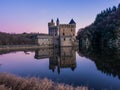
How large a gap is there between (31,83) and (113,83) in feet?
32.7

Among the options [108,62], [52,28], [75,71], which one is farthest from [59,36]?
[75,71]

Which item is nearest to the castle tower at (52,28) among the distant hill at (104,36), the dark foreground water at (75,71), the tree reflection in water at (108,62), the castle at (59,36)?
the castle at (59,36)

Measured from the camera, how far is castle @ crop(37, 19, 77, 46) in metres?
79.2

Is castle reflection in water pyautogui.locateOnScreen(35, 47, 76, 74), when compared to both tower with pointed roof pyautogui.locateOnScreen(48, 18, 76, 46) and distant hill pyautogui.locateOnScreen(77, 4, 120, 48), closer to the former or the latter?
distant hill pyautogui.locateOnScreen(77, 4, 120, 48)

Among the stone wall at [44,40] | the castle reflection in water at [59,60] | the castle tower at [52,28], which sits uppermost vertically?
the castle tower at [52,28]

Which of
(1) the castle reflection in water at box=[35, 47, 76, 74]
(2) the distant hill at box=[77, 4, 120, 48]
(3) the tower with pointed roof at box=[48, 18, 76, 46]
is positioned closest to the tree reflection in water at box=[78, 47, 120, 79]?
(1) the castle reflection in water at box=[35, 47, 76, 74]

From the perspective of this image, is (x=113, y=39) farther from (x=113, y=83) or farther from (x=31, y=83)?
(x=31, y=83)

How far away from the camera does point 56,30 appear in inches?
3570

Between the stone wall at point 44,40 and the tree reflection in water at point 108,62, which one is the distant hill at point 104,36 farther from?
the tree reflection in water at point 108,62

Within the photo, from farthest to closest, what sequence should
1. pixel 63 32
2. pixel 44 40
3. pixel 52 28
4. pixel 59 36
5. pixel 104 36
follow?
pixel 52 28 → pixel 63 32 → pixel 59 36 → pixel 44 40 → pixel 104 36

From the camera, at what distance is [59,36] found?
3292 inches

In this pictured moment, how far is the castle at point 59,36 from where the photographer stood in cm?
7918

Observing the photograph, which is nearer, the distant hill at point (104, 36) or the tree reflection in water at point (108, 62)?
the tree reflection in water at point (108, 62)

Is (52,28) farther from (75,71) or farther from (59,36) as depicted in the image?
(75,71)
